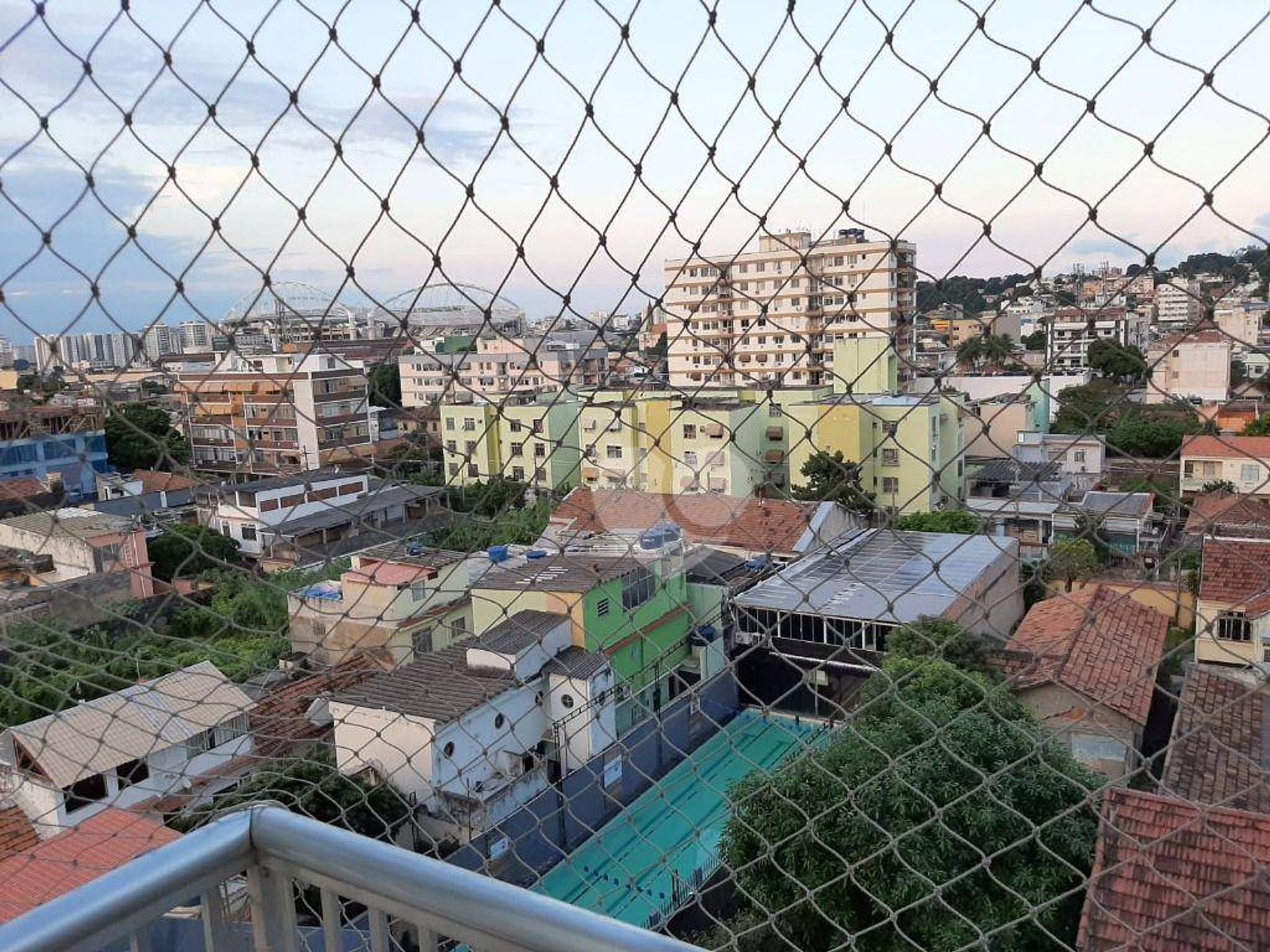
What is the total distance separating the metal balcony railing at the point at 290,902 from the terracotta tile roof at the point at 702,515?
403 mm

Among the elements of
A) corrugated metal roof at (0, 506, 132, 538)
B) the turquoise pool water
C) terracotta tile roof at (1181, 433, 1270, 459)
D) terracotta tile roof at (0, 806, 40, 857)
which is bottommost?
the turquoise pool water

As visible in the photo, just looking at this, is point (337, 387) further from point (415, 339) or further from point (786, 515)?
point (786, 515)

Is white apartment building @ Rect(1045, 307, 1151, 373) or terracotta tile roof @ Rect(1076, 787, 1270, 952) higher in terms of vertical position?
white apartment building @ Rect(1045, 307, 1151, 373)

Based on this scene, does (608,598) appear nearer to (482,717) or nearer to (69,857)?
(482,717)

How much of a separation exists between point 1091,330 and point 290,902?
79cm

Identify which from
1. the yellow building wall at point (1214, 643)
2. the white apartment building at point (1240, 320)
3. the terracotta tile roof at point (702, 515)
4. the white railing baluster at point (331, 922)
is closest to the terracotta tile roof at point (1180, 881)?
the yellow building wall at point (1214, 643)

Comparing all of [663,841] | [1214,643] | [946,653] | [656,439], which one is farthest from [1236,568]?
[663,841]

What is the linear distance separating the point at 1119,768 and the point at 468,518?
334cm

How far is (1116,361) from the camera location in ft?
3.10

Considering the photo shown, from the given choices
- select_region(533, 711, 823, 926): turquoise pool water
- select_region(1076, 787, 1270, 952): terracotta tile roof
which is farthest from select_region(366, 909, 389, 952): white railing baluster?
select_region(533, 711, 823, 926): turquoise pool water

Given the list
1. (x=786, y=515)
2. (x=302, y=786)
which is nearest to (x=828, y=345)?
(x=786, y=515)

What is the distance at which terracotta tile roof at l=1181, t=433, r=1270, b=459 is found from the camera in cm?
74

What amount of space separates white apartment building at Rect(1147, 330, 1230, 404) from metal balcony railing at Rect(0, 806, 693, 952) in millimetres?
578

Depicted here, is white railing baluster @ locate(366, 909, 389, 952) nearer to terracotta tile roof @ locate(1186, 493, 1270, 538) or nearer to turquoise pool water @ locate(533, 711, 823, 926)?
terracotta tile roof @ locate(1186, 493, 1270, 538)
